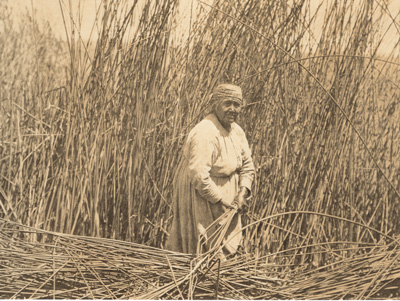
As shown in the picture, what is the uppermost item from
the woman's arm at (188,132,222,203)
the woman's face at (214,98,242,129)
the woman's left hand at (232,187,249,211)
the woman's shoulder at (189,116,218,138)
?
the woman's face at (214,98,242,129)

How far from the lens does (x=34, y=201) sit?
9.56ft

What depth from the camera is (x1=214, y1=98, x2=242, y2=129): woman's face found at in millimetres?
2432

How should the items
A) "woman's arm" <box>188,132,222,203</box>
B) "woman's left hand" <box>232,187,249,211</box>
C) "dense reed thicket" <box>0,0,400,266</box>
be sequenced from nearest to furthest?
"woman's arm" <box>188,132,222,203</box>
"woman's left hand" <box>232,187,249,211</box>
"dense reed thicket" <box>0,0,400,266</box>

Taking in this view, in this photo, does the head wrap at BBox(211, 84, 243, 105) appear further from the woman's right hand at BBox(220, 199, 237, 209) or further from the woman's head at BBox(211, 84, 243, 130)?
the woman's right hand at BBox(220, 199, 237, 209)

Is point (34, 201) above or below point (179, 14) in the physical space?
below

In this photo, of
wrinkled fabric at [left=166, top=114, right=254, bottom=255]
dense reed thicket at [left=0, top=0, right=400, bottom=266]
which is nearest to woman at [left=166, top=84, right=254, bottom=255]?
wrinkled fabric at [left=166, top=114, right=254, bottom=255]

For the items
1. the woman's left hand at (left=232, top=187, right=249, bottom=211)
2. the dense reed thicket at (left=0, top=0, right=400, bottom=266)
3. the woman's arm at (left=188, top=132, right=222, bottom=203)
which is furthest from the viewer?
the dense reed thicket at (left=0, top=0, right=400, bottom=266)

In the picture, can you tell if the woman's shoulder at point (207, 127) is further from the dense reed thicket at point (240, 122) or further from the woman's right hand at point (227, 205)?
the dense reed thicket at point (240, 122)

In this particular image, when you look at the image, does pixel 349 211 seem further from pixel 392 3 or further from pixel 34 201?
pixel 34 201

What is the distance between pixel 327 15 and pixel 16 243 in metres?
1.72

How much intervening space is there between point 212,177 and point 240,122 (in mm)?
499

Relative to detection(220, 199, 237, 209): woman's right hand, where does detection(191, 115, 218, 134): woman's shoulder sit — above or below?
above

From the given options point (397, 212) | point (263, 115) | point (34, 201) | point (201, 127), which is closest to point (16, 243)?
point (34, 201)

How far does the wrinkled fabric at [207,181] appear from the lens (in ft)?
7.82
